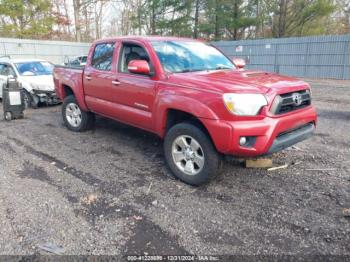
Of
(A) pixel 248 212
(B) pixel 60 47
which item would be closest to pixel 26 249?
(A) pixel 248 212

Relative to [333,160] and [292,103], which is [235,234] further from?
[333,160]

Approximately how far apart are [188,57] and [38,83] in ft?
21.4

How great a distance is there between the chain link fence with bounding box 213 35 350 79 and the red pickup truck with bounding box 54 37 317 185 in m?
13.1

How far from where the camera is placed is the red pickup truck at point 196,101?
11.1 ft

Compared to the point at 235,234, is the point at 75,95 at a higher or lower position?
higher

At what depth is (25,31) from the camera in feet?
88.8

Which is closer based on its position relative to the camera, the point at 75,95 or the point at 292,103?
the point at 292,103

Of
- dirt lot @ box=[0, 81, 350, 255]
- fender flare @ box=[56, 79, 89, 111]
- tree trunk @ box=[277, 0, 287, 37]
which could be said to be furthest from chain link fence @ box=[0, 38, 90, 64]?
dirt lot @ box=[0, 81, 350, 255]

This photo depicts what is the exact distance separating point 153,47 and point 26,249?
306 centimetres

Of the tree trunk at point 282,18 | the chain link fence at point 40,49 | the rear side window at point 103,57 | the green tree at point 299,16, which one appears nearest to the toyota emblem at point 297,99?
the rear side window at point 103,57

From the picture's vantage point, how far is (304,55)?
18.1 metres

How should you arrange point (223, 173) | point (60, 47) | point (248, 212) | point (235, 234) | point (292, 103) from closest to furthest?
point (235, 234) < point (248, 212) < point (292, 103) < point (223, 173) < point (60, 47)

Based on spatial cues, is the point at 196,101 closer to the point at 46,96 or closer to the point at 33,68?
the point at 46,96

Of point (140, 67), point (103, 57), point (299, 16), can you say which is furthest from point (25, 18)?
point (140, 67)
